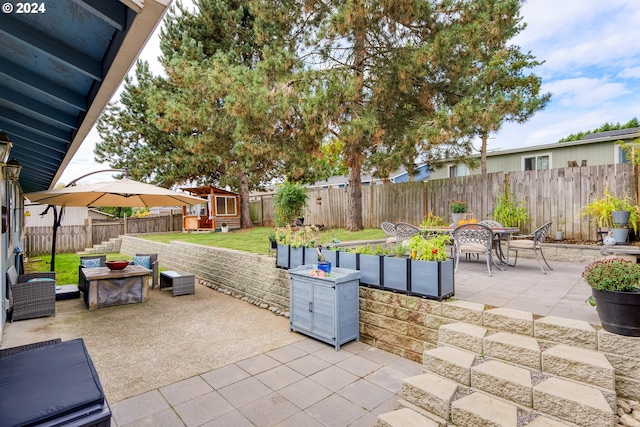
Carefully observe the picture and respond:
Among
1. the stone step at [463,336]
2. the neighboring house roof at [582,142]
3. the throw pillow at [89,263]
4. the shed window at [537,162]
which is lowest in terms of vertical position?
the stone step at [463,336]

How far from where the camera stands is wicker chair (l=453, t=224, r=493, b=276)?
461 cm

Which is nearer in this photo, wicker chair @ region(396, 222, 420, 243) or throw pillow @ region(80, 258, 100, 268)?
wicker chair @ region(396, 222, 420, 243)

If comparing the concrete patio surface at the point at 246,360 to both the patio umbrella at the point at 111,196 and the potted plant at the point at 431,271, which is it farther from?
the patio umbrella at the point at 111,196

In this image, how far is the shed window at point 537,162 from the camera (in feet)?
41.4

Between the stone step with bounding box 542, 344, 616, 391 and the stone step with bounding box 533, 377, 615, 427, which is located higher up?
the stone step with bounding box 542, 344, 616, 391

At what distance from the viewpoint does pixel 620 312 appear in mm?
2236

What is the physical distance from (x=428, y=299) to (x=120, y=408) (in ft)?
9.64

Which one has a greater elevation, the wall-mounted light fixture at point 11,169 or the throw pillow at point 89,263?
the wall-mounted light fixture at point 11,169

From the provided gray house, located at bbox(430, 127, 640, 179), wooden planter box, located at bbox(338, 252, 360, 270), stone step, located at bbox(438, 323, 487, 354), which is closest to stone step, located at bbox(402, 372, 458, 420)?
stone step, located at bbox(438, 323, 487, 354)

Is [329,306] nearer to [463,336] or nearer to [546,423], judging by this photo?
[463,336]

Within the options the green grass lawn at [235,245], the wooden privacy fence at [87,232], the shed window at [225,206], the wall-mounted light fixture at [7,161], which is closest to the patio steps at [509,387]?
the green grass lawn at [235,245]

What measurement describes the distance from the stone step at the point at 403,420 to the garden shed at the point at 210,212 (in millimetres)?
12932

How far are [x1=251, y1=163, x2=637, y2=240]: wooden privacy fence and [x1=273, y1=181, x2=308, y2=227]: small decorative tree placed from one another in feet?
9.55

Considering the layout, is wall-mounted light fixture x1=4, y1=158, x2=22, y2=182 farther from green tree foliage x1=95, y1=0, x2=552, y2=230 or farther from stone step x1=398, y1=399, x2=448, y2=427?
stone step x1=398, y1=399, x2=448, y2=427
